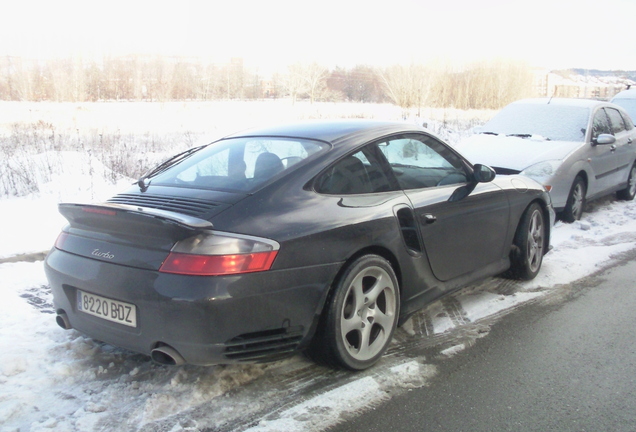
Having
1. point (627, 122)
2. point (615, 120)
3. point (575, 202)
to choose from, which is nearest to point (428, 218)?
point (575, 202)

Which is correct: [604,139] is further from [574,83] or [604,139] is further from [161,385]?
[574,83]

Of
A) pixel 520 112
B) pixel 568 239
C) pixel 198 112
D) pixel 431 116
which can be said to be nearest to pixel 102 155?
pixel 520 112

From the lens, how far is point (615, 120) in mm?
9578

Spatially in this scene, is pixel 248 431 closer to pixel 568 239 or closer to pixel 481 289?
pixel 481 289

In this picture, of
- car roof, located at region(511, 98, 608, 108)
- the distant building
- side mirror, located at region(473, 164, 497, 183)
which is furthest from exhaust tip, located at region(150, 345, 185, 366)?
the distant building

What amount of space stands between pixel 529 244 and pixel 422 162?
160 cm

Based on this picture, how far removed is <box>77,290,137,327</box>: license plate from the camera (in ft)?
9.74

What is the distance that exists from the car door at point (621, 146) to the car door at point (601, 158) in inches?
4.4

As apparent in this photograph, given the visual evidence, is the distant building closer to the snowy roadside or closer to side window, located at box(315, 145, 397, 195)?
side window, located at box(315, 145, 397, 195)

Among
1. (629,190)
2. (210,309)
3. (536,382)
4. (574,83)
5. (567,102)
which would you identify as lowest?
(536,382)

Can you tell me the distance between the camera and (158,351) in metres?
2.92

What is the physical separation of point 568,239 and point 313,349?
15.8 feet

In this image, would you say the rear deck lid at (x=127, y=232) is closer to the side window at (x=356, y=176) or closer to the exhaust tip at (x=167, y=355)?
the exhaust tip at (x=167, y=355)

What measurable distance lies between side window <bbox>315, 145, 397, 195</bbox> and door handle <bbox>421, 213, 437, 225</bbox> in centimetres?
31
